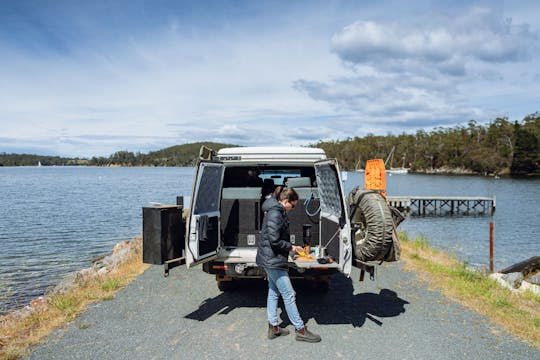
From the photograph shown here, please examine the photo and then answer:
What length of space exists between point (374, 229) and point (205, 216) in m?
2.51

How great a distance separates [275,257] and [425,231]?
2647 centimetres

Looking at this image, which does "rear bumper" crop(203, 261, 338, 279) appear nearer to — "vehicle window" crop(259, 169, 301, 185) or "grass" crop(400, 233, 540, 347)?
Result: "vehicle window" crop(259, 169, 301, 185)

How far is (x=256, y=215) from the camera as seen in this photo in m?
7.63

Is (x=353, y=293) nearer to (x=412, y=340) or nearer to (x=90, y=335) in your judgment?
(x=412, y=340)

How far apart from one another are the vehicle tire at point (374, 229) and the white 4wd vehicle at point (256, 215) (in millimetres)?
126

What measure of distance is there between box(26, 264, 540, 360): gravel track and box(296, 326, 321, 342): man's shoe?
0.26 feet

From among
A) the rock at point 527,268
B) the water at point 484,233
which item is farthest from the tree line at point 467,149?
the rock at point 527,268

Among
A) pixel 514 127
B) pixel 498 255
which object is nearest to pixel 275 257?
pixel 498 255

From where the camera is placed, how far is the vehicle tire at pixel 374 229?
6230mm

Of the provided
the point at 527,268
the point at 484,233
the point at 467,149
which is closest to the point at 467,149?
the point at 467,149

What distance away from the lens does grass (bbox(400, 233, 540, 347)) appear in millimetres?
6231

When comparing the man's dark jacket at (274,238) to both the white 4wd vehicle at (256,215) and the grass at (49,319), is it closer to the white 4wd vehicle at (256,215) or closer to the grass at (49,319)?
the white 4wd vehicle at (256,215)

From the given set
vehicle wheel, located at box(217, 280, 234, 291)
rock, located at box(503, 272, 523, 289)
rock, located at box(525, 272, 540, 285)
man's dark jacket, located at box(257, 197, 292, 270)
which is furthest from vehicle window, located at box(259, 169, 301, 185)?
rock, located at box(525, 272, 540, 285)

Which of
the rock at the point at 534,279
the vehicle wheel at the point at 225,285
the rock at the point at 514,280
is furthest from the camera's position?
the rock at the point at 534,279
